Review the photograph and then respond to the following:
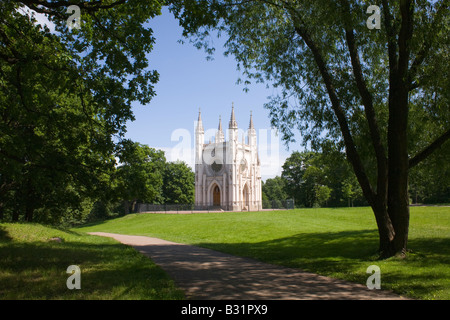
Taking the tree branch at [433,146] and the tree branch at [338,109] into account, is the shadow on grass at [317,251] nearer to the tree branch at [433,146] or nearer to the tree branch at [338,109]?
the tree branch at [338,109]

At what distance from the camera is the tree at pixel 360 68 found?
10.1m

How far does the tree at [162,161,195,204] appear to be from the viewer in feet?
214

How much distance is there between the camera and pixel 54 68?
906cm

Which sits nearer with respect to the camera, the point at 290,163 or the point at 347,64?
the point at 347,64

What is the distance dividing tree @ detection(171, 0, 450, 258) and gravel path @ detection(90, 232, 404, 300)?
4.24 metres

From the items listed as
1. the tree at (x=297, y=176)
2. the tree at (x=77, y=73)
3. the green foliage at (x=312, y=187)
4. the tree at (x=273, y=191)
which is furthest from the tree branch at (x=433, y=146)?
the tree at (x=273, y=191)

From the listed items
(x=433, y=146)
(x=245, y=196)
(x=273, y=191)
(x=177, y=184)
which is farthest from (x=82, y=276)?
(x=273, y=191)

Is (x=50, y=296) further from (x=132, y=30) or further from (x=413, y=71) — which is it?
(x=413, y=71)

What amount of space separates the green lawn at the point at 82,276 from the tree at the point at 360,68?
6567 millimetres

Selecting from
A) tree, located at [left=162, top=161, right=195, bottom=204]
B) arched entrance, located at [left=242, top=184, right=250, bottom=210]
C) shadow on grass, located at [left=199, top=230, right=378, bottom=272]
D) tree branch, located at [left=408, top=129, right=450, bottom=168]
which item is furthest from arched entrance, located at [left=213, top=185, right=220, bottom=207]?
tree branch, located at [left=408, top=129, right=450, bottom=168]

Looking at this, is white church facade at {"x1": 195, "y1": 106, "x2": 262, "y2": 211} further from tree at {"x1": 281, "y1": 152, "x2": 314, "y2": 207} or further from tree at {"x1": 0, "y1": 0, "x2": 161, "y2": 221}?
tree at {"x1": 0, "y1": 0, "x2": 161, "y2": 221}

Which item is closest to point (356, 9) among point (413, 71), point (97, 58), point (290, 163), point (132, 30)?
point (413, 71)

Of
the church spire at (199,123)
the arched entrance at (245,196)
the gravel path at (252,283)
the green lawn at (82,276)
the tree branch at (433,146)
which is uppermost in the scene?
the church spire at (199,123)

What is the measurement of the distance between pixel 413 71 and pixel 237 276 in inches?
305
